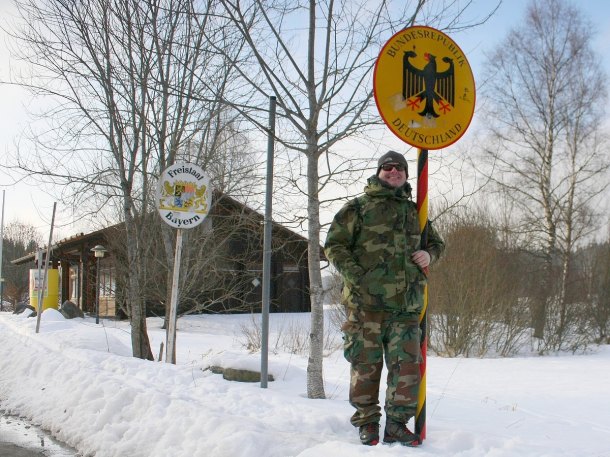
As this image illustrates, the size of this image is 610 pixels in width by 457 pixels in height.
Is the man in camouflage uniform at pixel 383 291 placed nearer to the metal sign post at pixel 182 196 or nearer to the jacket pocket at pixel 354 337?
the jacket pocket at pixel 354 337

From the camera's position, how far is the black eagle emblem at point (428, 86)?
3.75m

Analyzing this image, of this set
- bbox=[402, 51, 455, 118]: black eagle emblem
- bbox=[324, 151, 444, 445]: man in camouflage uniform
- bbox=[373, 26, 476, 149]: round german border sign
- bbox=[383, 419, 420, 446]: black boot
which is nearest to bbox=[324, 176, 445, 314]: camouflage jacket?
bbox=[324, 151, 444, 445]: man in camouflage uniform

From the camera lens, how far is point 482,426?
4.74 metres

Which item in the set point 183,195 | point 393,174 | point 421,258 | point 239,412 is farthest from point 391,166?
point 183,195

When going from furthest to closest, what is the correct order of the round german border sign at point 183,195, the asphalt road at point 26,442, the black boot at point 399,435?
the round german border sign at point 183,195, the asphalt road at point 26,442, the black boot at point 399,435

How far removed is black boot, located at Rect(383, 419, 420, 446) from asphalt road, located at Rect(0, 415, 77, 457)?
231 centimetres

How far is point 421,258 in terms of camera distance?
12.2 feet

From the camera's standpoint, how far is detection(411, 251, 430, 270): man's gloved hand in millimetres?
3719

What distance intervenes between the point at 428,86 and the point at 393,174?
1.87 feet

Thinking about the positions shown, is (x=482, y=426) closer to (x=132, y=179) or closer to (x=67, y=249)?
(x=132, y=179)

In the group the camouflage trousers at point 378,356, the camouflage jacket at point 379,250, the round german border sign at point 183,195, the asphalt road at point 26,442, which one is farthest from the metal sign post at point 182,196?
the camouflage trousers at point 378,356

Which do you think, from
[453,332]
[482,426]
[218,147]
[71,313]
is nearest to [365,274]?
[482,426]

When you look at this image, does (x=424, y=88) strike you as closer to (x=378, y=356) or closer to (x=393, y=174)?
(x=393, y=174)

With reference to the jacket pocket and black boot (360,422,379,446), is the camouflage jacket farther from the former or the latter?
black boot (360,422,379,446)
